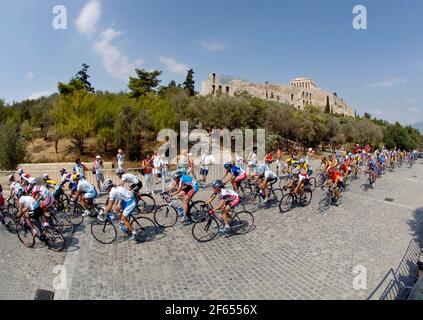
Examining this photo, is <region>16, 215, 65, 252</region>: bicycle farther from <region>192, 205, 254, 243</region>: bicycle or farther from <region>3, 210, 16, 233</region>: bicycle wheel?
<region>192, 205, 254, 243</region>: bicycle

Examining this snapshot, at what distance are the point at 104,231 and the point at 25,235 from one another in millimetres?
2248

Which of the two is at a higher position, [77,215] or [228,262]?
[77,215]

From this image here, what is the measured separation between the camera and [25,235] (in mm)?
7051

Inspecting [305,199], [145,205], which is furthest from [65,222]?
[305,199]

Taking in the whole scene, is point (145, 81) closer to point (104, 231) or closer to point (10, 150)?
point (10, 150)

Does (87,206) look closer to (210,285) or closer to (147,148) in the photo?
(210,285)

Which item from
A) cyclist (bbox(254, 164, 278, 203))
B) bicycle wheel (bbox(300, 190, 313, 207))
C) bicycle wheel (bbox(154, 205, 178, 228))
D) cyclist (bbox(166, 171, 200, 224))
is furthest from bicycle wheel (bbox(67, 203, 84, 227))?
bicycle wheel (bbox(300, 190, 313, 207))

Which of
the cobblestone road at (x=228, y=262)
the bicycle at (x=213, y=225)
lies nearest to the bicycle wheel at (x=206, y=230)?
the bicycle at (x=213, y=225)

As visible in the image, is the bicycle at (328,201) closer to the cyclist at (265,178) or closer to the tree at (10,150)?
the cyclist at (265,178)

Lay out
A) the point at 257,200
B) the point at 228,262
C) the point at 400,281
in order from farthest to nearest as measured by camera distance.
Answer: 1. the point at 257,200
2. the point at 228,262
3. the point at 400,281

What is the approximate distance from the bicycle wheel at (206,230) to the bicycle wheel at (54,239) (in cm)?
330

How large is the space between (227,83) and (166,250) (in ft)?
238

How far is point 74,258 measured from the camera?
5.86m

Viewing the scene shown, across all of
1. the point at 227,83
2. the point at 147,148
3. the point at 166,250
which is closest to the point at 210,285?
the point at 166,250
